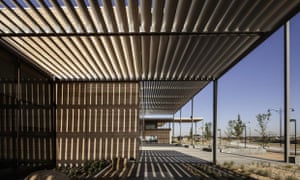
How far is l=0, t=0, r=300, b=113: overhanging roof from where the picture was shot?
795cm

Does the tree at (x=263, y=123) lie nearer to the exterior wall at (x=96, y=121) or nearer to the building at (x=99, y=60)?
the building at (x=99, y=60)

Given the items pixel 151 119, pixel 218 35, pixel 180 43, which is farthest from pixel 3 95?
pixel 151 119

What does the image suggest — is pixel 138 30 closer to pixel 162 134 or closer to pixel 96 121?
pixel 96 121

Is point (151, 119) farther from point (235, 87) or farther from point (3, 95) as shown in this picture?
point (3, 95)

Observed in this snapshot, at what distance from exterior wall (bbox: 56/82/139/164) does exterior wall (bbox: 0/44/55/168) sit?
74 cm

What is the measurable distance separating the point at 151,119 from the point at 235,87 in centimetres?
1996

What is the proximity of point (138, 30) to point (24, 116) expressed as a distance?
671cm

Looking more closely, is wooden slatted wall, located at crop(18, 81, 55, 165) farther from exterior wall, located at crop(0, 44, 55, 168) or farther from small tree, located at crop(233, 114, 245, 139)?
Answer: small tree, located at crop(233, 114, 245, 139)

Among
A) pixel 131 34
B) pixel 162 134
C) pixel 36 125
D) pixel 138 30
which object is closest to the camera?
pixel 138 30

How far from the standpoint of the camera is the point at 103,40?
1102cm

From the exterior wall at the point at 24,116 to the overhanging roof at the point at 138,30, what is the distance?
87cm

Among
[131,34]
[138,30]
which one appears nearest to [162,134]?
[131,34]

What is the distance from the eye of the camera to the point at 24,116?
1277 cm

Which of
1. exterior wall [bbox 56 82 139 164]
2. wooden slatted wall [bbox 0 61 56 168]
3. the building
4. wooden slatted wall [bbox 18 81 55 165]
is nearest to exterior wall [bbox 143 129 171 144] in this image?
the building
